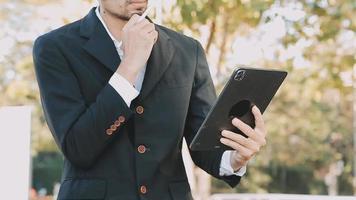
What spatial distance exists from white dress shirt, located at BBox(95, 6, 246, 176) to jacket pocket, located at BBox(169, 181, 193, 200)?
0.11 m

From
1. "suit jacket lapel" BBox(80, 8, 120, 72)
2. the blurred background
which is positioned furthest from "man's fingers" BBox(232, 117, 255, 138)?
the blurred background

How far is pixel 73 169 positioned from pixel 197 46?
0.54 meters

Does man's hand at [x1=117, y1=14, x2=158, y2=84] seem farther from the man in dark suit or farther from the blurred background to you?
the blurred background

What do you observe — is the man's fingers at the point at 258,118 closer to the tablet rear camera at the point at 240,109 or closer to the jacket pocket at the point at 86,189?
the tablet rear camera at the point at 240,109

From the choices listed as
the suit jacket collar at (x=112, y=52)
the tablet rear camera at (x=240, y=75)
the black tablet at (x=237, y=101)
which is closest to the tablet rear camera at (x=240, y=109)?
the black tablet at (x=237, y=101)

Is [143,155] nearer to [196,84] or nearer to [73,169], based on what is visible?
[73,169]

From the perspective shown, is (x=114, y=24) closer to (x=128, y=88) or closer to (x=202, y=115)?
(x=128, y=88)

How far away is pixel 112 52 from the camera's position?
1971mm

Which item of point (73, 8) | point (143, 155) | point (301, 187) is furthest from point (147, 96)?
point (301, 187)

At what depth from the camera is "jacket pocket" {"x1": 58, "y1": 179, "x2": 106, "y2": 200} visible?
6.12 ft

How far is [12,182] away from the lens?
252 cm

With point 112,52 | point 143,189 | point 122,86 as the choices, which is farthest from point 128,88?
point 143,189

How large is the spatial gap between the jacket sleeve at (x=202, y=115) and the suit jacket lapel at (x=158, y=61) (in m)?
0.11

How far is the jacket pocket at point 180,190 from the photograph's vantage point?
1.95 m
